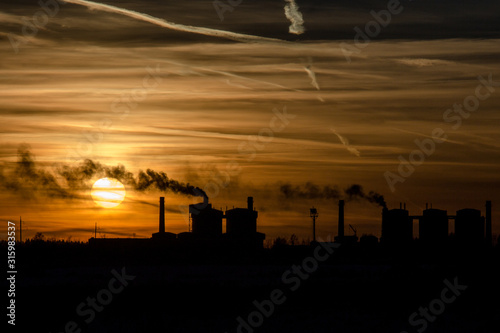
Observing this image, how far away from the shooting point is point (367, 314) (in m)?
29.2

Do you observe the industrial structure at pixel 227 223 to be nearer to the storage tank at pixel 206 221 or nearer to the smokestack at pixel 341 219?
the storage tank at pixel 206 221

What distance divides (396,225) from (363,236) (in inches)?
160

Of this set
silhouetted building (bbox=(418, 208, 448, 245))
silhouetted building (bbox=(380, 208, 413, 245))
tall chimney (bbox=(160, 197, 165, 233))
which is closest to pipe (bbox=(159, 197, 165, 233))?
tall chimney (bbox=(160, 197, 165, 233))

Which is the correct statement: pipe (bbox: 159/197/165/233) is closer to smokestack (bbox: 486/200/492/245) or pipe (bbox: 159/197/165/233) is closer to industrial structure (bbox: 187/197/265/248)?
industrial structure (bbox: 187/197/265/248)

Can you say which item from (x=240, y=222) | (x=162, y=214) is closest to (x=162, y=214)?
(x=162, y=214)

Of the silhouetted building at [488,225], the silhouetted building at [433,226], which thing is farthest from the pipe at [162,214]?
the silhouetted building at [488,225]

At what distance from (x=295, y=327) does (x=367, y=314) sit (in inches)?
153

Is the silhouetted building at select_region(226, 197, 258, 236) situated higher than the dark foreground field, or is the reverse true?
the silhouetted building at select_region(226, 197, 258, 236)

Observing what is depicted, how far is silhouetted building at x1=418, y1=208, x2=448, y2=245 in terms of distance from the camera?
82.9m

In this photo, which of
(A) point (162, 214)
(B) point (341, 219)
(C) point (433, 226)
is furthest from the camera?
(A) point (162, 214)

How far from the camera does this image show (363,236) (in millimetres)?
86188

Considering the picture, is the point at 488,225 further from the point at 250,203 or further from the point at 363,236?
the point at 250,203

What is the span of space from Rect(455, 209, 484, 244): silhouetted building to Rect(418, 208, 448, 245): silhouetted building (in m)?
1.31

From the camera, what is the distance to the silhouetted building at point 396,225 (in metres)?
83.3
